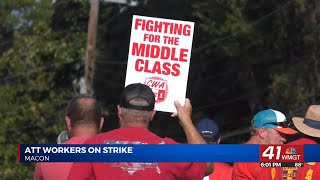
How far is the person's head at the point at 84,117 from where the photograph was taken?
5504mm

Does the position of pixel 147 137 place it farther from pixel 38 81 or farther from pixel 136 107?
pixel 38 81

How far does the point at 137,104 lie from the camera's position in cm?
493

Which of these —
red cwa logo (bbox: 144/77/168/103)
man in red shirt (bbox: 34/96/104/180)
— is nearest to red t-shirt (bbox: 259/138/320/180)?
red cwa logo (bbox: 144/77/168/103)

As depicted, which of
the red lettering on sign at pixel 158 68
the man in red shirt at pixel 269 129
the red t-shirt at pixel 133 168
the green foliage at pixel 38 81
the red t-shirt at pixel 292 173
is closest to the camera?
the red t-shirt at pixel 133 168

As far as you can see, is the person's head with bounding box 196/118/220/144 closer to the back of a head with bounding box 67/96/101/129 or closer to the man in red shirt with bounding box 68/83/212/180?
the back of a head with bounding box 67/96/101/129

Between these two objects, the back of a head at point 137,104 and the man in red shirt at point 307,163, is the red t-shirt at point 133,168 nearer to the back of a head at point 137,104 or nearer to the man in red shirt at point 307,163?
the back of a head at point 137,104

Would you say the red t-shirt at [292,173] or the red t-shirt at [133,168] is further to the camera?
the red t-shirt at [292,173]

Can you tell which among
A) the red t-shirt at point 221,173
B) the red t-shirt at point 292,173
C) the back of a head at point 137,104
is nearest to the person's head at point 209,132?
the red t-shirt at point 221,173

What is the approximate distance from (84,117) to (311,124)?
1625mm

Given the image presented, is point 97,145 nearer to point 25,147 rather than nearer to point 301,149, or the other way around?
point 25,147

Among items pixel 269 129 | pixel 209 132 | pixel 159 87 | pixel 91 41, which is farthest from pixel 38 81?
pixel 159 87

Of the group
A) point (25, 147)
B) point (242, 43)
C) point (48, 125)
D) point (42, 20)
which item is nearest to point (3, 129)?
point (48, 125)

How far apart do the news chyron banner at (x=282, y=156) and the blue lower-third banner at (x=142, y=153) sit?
9 centimetres

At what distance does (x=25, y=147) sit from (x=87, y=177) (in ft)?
1.51
